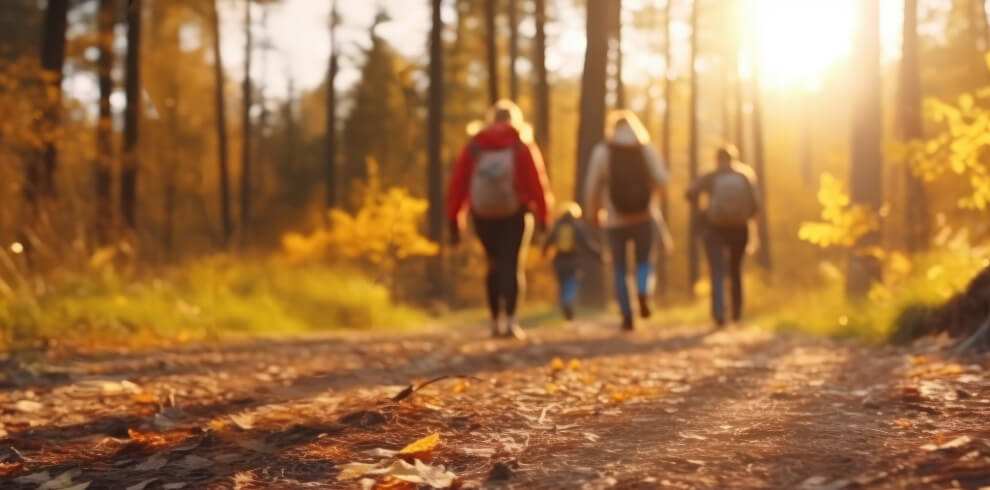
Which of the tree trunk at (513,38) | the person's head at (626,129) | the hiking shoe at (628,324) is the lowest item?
the hiking shoe at (628,324)

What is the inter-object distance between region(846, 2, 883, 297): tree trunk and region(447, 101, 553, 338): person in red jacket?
5163 millimetres

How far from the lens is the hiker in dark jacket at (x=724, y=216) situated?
11.5m

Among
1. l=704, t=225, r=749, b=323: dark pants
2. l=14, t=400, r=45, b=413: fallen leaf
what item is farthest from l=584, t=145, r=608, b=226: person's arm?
l=14, t=400, r=45, b=413: fallen leaf

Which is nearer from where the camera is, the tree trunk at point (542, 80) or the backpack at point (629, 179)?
the backpack at point (629, 179)

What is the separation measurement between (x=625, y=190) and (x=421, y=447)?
7.17 meters

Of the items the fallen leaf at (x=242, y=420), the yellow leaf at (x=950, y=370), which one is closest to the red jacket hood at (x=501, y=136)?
the yellow leaf at (x=950, y=370)

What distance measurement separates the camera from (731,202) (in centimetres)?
1150

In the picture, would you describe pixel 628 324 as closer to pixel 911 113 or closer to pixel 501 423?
pixel 501 423

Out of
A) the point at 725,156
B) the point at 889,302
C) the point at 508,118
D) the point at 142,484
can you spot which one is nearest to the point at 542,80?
the point at 725,156

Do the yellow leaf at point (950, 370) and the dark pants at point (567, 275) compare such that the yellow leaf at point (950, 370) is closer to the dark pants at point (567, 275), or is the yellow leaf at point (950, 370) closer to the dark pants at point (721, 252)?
the dark pants at point (721, 252)

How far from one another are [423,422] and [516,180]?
4925mm

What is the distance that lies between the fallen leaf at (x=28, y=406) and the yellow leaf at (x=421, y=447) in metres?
2.25

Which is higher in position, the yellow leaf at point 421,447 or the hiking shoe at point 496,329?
the yellow leaf at point 421,447

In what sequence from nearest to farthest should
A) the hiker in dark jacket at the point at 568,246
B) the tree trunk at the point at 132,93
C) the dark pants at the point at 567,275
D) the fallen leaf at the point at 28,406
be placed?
the fallen leaf at the point at 28,406 → the hiker in dark jacket at the point at 568,246 → the dark pants at the point at 567,275 → the tree trunk at the point at 132,93
